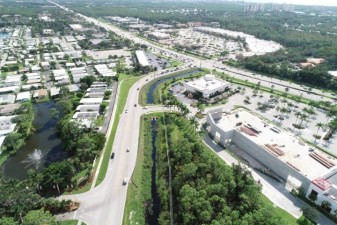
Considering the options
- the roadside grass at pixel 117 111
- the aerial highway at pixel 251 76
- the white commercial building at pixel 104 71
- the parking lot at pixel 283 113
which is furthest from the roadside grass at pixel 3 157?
the aerial highway at pixel 251 76

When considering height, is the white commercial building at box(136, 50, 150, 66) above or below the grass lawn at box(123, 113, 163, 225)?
above

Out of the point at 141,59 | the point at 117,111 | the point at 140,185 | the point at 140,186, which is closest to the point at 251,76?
the point at 141,59

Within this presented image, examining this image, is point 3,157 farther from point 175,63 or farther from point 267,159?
point 175,63

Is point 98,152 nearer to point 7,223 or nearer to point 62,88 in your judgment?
point 7,223

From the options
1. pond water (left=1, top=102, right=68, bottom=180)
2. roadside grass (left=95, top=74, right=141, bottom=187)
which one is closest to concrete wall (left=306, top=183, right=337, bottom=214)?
roadside grass (left=95, top=74, right=141, bottom=187)

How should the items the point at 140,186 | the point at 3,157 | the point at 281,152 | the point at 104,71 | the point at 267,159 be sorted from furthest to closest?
1. the point at 104,71
2. the point at 3,157
3. the point at 267,159
4. the point at 281,152
5. the point at 140,186

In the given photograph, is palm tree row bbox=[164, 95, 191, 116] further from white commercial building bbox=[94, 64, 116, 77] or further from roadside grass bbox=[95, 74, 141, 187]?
white commercial building bbox=[94, 64, 116, 77]
